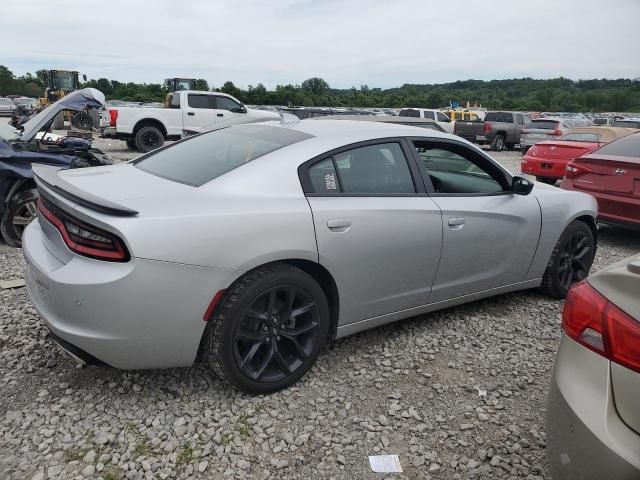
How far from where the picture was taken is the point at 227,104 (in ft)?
51.9

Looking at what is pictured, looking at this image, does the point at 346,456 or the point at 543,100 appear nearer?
the point at 346,456

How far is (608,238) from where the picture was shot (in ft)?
22.5

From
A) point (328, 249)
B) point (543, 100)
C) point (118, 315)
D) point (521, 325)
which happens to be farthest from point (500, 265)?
point (543, 100)

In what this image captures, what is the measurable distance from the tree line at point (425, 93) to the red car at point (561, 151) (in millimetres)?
27729

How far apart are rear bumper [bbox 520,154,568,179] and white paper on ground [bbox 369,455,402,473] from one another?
9.24 m

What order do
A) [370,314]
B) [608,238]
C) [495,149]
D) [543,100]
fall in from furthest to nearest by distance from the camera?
1. [543,100]
2. [495,149]
3. [608,238]
4. [370,314]

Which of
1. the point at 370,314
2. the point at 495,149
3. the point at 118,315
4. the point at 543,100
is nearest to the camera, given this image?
the point at 118,315

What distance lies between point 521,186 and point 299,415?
231 cm

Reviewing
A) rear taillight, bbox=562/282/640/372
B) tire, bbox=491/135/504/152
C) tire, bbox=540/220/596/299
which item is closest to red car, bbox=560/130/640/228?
tire, bbox=540/220/596/299

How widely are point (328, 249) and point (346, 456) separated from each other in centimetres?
104

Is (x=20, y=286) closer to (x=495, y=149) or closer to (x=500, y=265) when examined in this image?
(x=500, y=265)

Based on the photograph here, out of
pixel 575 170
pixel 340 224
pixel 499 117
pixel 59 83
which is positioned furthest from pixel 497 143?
pixel 59 83

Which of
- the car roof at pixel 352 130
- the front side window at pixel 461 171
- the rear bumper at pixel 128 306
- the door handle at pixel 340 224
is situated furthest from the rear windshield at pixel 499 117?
the rear bumper at pixel 128 306

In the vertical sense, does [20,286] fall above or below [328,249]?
below
